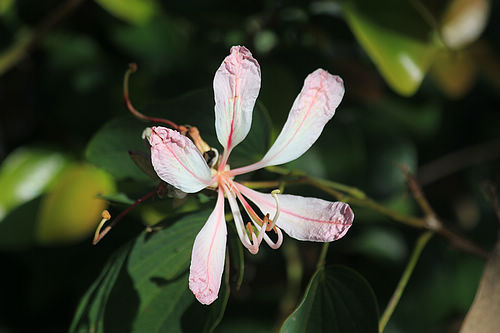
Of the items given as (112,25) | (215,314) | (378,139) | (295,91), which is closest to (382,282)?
(378,139)

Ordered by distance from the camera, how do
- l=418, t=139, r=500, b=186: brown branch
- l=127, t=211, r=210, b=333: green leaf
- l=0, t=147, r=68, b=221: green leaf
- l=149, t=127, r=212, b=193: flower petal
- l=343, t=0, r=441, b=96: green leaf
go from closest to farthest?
1. l=149, t=127, r=212, b=193: flower petal
2. l=127, t=211, r=210, b=333: green leaf
3. l=343, t=0, r=441, b=96: green leaf
4. l=0, t=147, r=68, b=221: green leaf
5. l=418, t=139, r=500, b=186: brown branch

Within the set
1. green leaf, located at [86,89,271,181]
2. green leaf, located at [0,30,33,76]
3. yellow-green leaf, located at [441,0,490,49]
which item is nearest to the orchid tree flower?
green leaf, located at [86,89,271,181]

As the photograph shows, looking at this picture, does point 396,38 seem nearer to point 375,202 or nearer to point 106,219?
point 375,202

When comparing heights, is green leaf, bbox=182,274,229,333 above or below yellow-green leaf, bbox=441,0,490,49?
below

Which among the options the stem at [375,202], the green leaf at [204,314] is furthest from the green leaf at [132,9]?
the green leaf at [204,314]

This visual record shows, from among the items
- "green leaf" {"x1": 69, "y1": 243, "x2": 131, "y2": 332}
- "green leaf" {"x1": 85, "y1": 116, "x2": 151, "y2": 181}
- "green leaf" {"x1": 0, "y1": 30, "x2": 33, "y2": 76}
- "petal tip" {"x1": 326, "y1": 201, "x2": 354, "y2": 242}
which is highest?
"petal tip" {"x1": 326, "y1": 201, "x2": 354, "y2": 242}

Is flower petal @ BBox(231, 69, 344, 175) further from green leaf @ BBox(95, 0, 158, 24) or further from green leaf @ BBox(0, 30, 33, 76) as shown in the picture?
green leaf @ BBox(0, 30, 33, 76)
